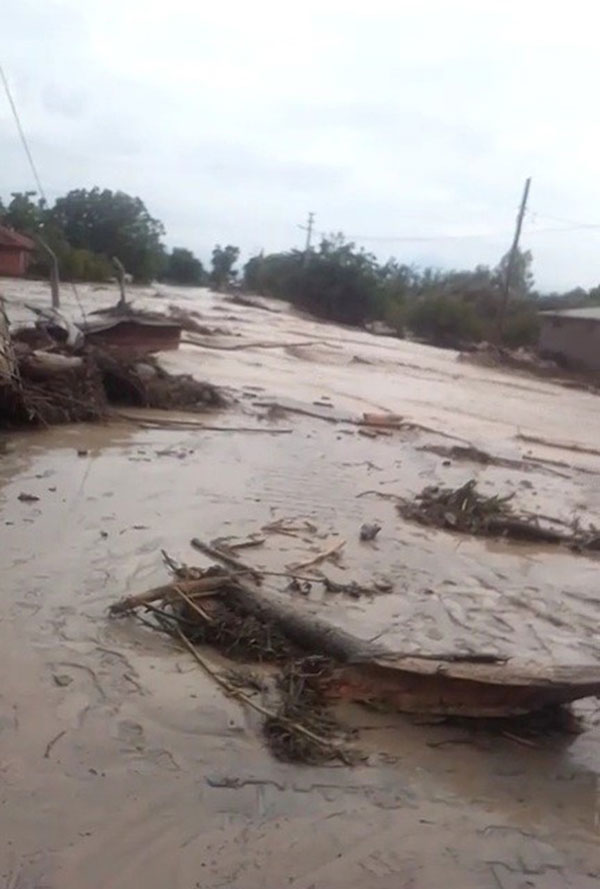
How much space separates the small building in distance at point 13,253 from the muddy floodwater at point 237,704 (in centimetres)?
2027

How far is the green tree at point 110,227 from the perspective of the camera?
5528 centimetres

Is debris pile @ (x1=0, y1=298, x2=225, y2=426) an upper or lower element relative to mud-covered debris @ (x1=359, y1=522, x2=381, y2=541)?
upper

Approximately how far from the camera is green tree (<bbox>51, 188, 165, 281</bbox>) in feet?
181

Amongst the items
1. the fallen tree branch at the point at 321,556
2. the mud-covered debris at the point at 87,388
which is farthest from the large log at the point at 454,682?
the mud-covered debris at the point at 87,388

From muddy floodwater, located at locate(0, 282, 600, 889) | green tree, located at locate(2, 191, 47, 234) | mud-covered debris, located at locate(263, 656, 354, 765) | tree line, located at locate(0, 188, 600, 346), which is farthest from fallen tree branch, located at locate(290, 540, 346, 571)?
green tree, located at locate(2, 191, 47, 234)

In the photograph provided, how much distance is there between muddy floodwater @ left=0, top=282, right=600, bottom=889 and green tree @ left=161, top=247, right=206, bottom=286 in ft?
195

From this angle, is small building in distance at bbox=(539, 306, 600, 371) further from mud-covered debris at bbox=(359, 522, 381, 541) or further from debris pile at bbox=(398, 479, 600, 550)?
mud-covered debris at bbox=(359, 522, 381, 541)

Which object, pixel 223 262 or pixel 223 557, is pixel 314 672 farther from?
pixel 223 262

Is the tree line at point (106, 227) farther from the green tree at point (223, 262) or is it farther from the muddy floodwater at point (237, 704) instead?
the muddy floodwater at point (237, 704)

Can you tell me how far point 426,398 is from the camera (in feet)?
68.2

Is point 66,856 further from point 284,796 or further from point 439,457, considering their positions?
point 439,457

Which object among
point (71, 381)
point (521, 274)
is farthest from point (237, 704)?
point (521, 274)

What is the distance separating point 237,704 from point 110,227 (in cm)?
5373

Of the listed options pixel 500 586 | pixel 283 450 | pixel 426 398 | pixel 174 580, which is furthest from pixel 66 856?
pixel 426 398
